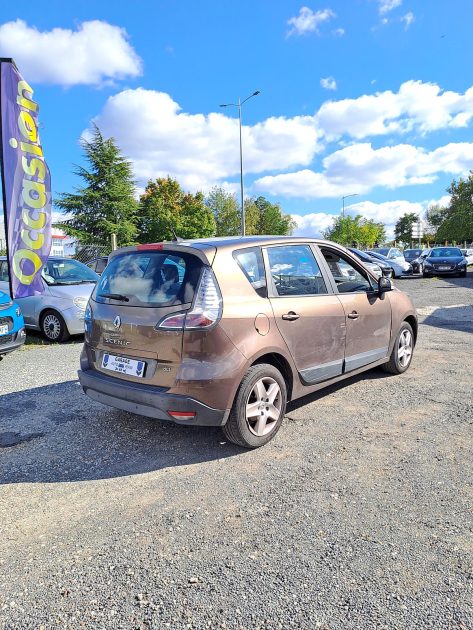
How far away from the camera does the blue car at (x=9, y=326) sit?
654 centimetres

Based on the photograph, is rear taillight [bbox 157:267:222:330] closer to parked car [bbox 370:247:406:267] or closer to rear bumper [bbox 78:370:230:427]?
rear bumper [bbox 78:370:230:427]

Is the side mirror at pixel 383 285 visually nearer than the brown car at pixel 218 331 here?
No

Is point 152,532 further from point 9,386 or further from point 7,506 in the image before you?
point 9,386

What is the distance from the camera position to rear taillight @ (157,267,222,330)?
335cm

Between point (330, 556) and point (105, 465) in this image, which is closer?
point (330, 556)

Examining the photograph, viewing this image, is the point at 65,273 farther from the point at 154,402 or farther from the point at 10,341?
the point at 154,402

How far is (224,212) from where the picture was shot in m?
62.3

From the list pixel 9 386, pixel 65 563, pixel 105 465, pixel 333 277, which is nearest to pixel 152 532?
pixel 65 563

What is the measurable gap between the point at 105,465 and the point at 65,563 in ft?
3.66

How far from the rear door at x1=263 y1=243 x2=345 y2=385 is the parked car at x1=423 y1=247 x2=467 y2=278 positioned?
2216cm

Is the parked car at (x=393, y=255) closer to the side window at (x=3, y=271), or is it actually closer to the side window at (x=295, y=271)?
the side window at (x=3, y=271)

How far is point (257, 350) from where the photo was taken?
356cm

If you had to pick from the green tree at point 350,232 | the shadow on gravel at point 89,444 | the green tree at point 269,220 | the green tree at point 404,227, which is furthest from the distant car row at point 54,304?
the green tree at point 404,227

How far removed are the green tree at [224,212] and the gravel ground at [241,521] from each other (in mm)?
57664
